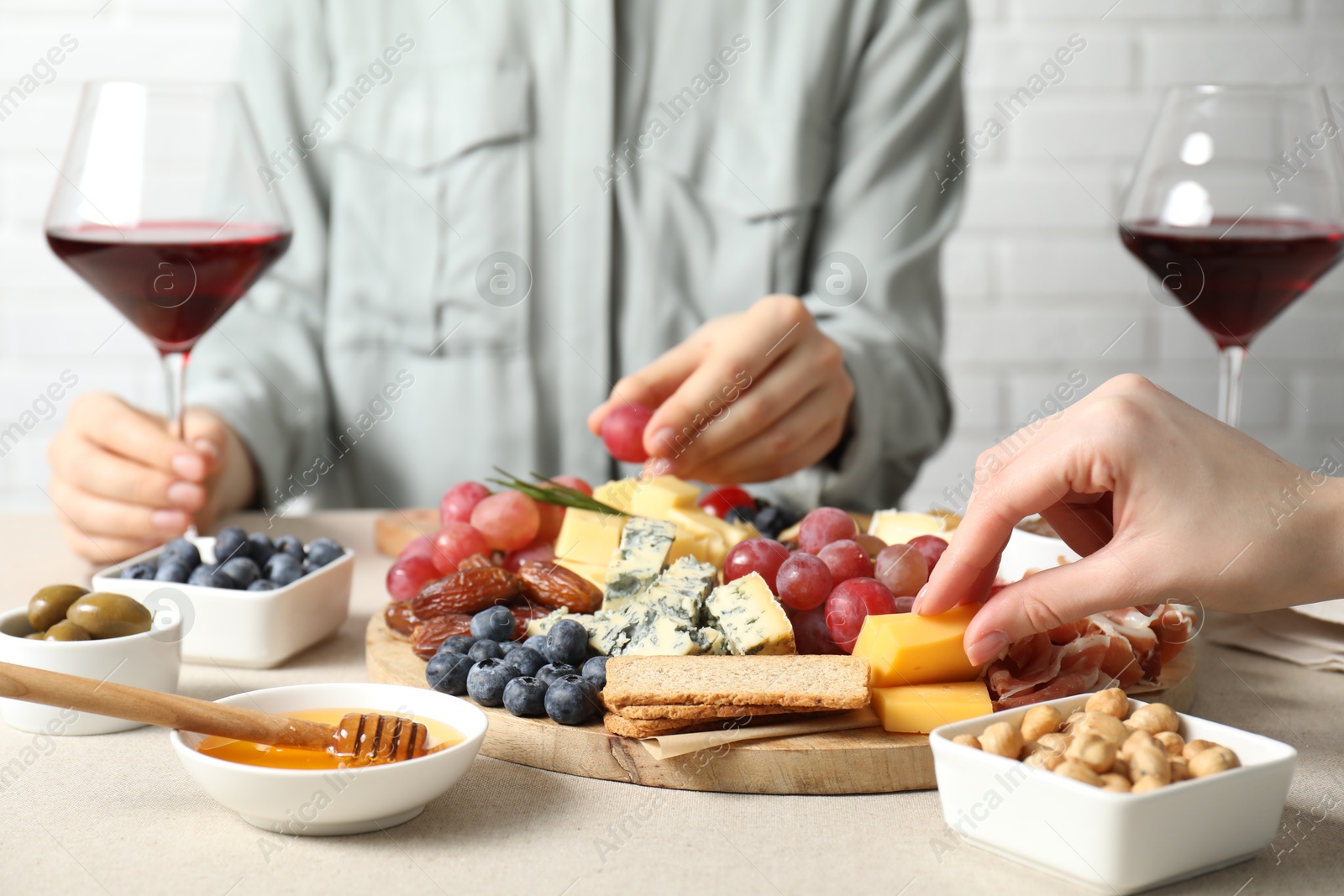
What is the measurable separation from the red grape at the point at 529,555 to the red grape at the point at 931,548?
363 millimetres

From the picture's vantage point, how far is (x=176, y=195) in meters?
1.12

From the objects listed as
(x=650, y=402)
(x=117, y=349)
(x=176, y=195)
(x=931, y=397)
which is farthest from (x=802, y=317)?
(x=117, y=349)

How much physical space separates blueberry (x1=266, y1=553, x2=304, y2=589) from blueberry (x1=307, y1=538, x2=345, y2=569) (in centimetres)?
3

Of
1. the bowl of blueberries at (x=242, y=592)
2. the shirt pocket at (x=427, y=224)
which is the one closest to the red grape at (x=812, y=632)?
the bowl of blueberries at (x=242, y=592)

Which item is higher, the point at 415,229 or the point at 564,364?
the point at 415,229

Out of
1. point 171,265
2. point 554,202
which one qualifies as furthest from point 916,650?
point 554,202

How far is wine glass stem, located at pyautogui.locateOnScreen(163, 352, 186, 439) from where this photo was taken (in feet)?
4.00

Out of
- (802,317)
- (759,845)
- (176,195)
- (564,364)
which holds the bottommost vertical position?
(759,845)

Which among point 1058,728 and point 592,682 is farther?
point 592,682

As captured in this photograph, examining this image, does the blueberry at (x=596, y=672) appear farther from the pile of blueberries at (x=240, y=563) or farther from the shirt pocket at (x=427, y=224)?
the shirt pocket at (x=427, y=224)

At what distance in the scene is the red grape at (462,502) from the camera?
1211mm

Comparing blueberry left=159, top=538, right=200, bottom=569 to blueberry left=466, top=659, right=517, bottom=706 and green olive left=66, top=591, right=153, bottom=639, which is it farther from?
blueberry left=466, top=659, right=517, bottom=706

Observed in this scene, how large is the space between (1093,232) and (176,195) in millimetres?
2068

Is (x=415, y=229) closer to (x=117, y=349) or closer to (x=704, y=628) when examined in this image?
(x=117, y=349)
